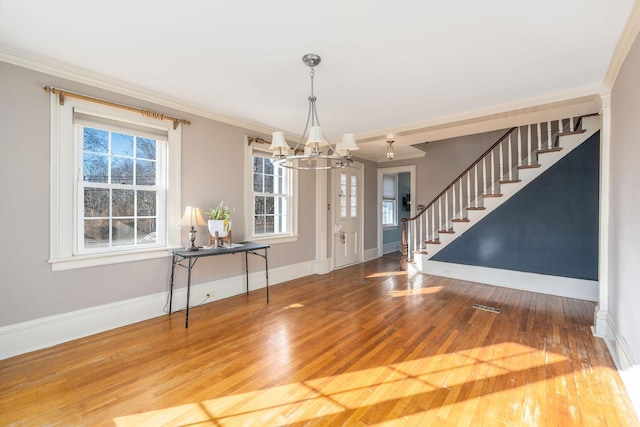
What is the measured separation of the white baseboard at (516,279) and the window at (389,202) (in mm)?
2521

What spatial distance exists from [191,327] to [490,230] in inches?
190

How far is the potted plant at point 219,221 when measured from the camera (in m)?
3.51

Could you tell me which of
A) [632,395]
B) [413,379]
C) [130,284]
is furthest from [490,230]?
[130,284]

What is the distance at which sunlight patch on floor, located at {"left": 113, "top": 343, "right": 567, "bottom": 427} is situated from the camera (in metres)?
1.72

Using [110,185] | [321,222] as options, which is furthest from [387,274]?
[110,185]

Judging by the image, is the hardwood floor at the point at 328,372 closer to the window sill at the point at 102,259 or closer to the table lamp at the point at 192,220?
the window sill at the point at 102,259

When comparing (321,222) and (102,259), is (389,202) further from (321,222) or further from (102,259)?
(102,259)

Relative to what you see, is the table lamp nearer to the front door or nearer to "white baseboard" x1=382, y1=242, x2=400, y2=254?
the front door

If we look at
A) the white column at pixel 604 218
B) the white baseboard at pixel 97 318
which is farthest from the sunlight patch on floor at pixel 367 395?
the white baseboard at pixel 97 318

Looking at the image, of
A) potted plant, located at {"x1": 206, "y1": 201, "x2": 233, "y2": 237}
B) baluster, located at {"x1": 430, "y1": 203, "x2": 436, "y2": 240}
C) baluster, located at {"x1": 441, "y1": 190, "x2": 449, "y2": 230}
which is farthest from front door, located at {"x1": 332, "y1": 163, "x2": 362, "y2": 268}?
potted plant, located at {"x1": 206, "y1": 201, "x2": 233, "y2": 237}

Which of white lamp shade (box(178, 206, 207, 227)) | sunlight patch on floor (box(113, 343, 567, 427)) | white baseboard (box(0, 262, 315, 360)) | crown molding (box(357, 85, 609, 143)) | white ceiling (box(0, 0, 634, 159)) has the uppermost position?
white ceiling (box(0, 0, 634, 159))

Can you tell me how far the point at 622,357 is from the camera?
219cm

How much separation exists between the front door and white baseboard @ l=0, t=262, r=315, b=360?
2381 mm

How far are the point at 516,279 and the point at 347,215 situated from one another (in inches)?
128
